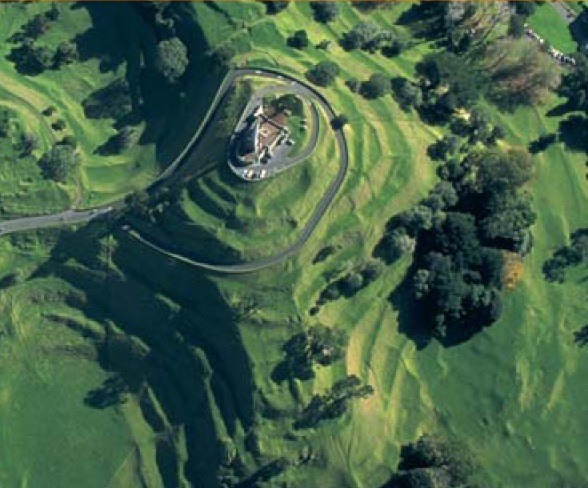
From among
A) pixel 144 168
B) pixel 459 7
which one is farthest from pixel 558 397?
pixel 144 168

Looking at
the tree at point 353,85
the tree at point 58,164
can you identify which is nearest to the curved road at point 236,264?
the tree at point 353,85

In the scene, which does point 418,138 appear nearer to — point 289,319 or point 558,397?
point 289,319

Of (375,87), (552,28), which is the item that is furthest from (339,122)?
(552,28)

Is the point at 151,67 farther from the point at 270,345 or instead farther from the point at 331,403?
the point at 331,403

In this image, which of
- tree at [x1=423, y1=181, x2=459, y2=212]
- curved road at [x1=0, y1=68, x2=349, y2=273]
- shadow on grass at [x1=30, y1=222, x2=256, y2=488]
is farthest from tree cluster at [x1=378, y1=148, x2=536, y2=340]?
shadow on grass at [x1=30, y1=222, x2=256, y2=488]

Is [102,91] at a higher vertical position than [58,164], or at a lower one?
higher

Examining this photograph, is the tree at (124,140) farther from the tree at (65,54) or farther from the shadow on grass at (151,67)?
the tree at (65,54)
